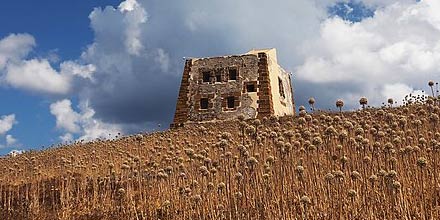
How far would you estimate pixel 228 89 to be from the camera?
34.0 metres

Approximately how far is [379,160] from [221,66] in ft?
82.1

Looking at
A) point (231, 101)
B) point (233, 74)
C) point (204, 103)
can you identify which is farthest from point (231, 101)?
point (233, 74)

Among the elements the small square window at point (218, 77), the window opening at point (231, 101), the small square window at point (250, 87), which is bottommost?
the window opening at point (231, 101)

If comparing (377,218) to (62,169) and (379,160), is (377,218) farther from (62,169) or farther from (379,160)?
(62,169)

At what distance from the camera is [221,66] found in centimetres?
3469

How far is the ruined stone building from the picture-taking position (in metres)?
33.0

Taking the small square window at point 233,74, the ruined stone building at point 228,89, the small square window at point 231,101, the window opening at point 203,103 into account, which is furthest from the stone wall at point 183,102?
the small square window at point 233,74

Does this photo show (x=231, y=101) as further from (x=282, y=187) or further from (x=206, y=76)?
(x=282, y=187)

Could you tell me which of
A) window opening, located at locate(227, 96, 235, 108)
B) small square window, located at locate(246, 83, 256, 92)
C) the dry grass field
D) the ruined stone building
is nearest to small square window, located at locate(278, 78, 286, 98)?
the ruined stone building

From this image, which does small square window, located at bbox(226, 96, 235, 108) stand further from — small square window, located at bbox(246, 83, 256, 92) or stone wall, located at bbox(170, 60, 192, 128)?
stone wall, located at bbox(170, 60, 192, 128)

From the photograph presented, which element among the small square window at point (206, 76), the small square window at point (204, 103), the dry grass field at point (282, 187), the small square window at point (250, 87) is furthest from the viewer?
the small square window at point (206, 76)

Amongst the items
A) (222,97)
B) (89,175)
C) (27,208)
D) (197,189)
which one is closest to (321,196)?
(197,189)

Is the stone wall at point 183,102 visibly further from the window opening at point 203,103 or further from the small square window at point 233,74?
the small square window at point 233,74

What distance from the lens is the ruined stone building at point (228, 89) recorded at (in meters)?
33.0
